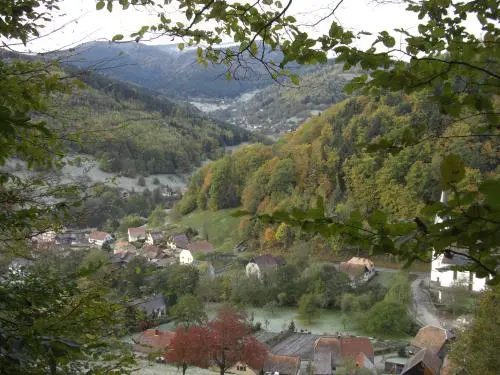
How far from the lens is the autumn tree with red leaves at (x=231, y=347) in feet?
58.7

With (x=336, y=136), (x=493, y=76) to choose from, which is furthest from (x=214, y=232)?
(x=493, y=76)

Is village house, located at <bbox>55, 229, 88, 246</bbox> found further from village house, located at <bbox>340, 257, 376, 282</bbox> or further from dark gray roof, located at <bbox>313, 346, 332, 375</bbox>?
village house, located at <bbox>340, 257, 376, 282</bbox>

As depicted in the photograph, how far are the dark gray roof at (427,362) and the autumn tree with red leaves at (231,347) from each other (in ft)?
16.7

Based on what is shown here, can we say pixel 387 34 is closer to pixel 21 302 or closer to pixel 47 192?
pixel 21 302

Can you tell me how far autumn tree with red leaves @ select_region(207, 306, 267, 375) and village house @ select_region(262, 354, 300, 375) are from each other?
808 mm

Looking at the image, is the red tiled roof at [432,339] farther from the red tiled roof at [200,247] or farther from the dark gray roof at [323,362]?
the red tiled roof at [200,247]

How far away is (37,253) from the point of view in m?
4.40

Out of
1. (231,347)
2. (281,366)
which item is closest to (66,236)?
(231,347)

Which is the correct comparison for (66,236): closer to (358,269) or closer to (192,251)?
(358,269)

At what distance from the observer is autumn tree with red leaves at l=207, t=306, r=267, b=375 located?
1791 cm

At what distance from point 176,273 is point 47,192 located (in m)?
22.4

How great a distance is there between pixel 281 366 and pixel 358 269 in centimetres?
1201

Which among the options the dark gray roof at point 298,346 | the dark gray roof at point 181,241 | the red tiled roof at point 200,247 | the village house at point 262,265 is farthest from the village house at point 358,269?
the dark gray roof at point 181,241

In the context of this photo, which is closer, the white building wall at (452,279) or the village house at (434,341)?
the village house at (434,341)
